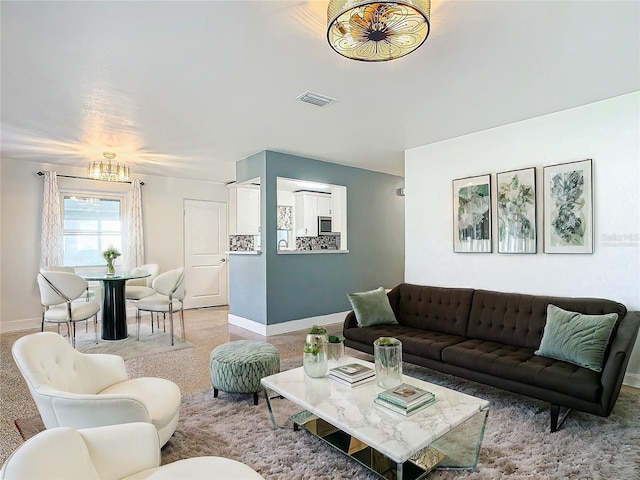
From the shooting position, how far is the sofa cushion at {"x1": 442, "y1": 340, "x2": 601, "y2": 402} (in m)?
2.35

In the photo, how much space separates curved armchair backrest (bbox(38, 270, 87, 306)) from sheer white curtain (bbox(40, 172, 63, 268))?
157 centimetres

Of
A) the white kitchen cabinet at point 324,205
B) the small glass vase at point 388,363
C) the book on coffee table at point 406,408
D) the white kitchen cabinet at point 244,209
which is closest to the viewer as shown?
the book on coffee table at point 406,408

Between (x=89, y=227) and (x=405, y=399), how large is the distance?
6.20 metres

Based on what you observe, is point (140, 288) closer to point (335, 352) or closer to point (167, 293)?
point (167, 293)

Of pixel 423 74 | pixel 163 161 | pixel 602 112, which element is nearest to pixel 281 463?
pixel 423 74

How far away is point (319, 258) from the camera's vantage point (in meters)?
5.75

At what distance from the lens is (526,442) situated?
230cm

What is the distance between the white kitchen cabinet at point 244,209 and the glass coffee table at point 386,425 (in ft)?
14.7

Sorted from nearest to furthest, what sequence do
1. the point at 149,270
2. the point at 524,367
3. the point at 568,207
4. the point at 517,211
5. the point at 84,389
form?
1. the point at 84,389
2. the point at 524,367
3. the point at 568,207
4. the point at 517,211
5. the point at 149,270

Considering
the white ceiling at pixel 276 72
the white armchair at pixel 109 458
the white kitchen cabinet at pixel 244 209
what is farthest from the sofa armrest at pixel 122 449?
the white kitchen cabinet at pixel 244 209

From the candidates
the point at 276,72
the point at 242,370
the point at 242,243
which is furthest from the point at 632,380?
the point at 242,243

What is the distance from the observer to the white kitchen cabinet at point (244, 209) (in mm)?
6672

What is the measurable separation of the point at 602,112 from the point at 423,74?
1877 millimetres

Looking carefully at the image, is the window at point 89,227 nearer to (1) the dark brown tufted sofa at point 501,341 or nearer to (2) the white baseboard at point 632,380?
(1) the dark brown tufted sofa at point 501,341
